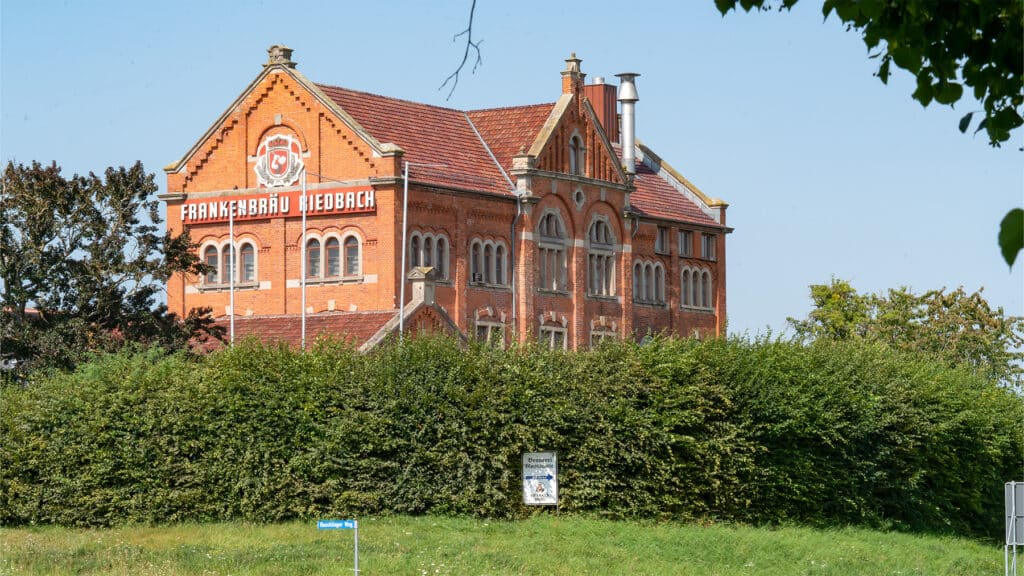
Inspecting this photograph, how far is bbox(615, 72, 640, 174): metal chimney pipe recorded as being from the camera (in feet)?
244

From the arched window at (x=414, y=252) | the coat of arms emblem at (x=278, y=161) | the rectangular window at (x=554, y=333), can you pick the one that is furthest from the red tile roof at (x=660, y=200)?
the coat of arms emblem at (x=278, y=161)

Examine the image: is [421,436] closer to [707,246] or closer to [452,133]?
[452,133]

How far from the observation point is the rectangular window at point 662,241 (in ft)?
239

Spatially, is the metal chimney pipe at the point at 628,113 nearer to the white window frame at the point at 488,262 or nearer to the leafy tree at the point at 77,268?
the white window frame at the point at 488,262

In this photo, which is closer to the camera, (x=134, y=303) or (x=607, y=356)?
(x=607, y=356)

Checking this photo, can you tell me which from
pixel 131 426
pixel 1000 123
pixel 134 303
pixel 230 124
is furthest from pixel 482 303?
pixel 1000 123

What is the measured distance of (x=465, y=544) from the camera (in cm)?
3344

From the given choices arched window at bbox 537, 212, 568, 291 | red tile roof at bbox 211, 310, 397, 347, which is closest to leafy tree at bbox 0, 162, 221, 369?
red tile roof at bbox 211, 310, 397, 347

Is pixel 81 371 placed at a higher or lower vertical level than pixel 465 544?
higher

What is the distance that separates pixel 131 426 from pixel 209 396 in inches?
76.8

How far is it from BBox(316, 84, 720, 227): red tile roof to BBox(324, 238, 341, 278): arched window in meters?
3.71

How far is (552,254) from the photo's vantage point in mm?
65750

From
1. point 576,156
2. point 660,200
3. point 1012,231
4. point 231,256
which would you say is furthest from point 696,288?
point 1012,231

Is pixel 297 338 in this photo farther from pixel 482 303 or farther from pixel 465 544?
pixel 465 544
